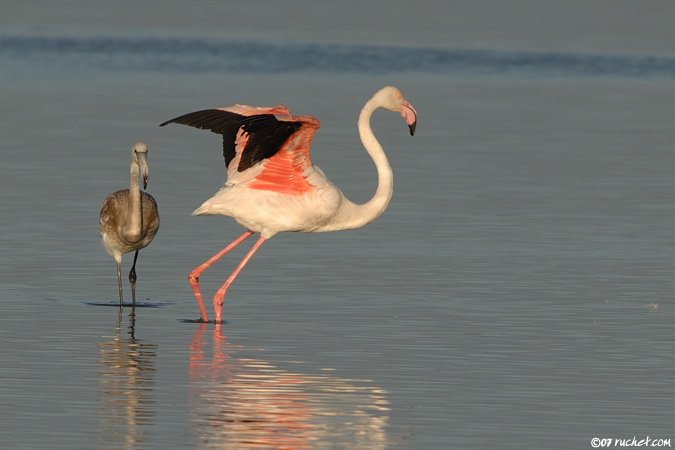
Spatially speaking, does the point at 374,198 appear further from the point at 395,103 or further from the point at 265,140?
the point at 265,140

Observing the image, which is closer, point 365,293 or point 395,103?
point 365,293

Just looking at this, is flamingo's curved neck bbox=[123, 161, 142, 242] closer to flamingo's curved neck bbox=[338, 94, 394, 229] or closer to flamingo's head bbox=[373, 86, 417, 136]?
flamingo's curved neck bbox=[338, 94, 394, 229]

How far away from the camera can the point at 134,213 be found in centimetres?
1478

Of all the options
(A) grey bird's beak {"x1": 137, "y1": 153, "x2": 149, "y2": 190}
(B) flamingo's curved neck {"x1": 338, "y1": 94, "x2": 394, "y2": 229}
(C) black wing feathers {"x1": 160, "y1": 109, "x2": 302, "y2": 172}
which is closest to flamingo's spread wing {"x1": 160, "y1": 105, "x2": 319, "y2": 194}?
(C) black wing feathers {"x1": 160, "y1": 109, "x2": 302, "y2": 172}

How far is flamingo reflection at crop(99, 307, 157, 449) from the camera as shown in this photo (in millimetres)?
9469

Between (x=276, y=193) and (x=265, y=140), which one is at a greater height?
(x=265, y=140)

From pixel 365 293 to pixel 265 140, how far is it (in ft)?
5.04

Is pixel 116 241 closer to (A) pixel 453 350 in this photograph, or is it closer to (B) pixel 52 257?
(B) pixel 52 257

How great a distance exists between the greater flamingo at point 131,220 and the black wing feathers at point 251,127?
1.33 m

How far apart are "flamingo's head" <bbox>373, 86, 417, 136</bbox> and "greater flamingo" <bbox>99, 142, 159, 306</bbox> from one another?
203 cm

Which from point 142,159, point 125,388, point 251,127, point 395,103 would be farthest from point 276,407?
point 142,159

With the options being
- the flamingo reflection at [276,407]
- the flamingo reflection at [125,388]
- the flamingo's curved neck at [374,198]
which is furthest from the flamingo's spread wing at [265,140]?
the flamingo reflection at [276,407]

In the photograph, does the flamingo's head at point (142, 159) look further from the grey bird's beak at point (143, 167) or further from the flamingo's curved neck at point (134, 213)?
the flamingo's curved neck at point (134, 213)

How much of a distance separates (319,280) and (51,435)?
5397 millimetres
